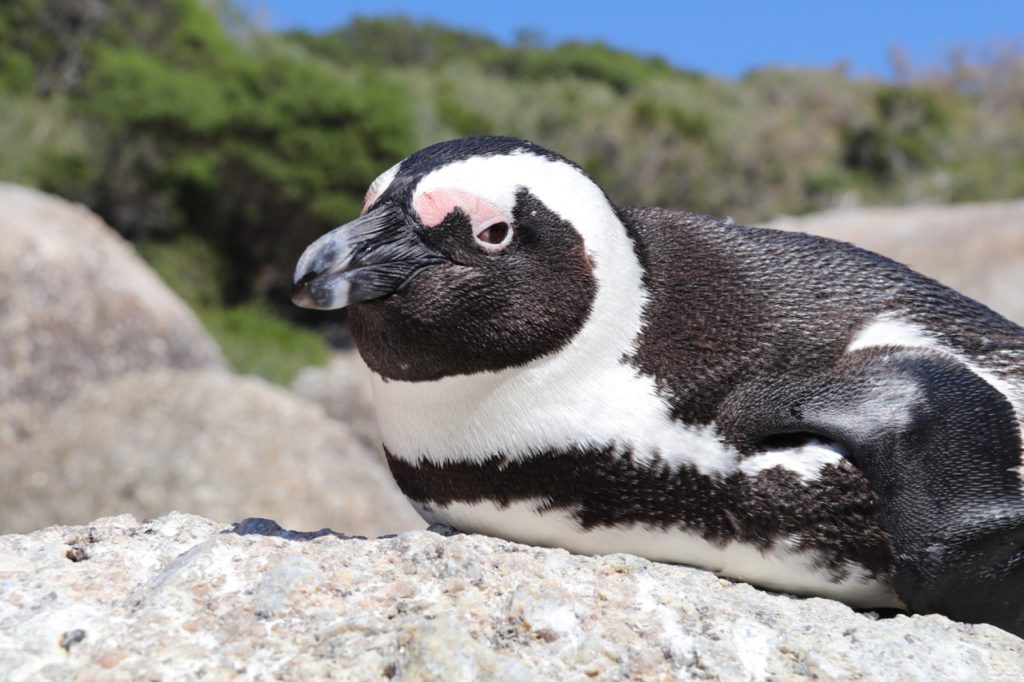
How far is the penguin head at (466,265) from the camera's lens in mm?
1865

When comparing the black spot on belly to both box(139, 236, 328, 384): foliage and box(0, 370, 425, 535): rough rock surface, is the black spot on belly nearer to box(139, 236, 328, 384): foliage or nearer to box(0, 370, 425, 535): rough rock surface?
box(0, 370, 425, 535): rough rock surface

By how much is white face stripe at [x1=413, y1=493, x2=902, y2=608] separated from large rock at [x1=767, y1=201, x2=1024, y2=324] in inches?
236

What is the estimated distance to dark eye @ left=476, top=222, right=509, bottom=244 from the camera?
190 centimetres

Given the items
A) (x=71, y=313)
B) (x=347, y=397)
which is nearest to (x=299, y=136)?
(x=347, y=397)

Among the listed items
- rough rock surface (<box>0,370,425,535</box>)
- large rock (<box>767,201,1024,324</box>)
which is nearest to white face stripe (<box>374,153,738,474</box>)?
rough rock surface (<box>0,370,425,535</box>)

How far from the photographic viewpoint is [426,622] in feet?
5.63

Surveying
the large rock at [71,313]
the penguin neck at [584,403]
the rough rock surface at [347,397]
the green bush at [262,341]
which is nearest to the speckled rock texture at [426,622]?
the penguin neck at [584,403]

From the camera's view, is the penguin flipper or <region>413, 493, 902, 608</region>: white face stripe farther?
<region>413, 493, 902, 608</region>: white face stripe

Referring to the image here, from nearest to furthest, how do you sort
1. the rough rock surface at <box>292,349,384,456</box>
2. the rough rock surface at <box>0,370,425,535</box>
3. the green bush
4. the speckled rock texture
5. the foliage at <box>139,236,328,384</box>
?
the speckled rock texture, the rough rock surface at <box>0,370,425,535</box>, the rough rock surface at <box>292,349,384,456</box>, the green bush, the foliage at <box>139,236,328,384</box>

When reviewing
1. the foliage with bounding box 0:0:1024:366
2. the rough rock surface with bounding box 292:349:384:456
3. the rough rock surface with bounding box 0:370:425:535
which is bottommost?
the rough rock surface with bounding box 0:370:425:535

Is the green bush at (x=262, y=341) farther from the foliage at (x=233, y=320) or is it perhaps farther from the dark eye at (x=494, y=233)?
the dark eye at (x=494, y=233)

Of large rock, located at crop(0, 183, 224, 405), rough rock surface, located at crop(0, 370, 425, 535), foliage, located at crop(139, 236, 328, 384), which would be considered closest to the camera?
rough rock surface, located at crop(0, 370, 425, 535)

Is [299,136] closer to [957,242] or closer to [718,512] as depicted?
[957,242]

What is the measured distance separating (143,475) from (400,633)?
4.61 m
